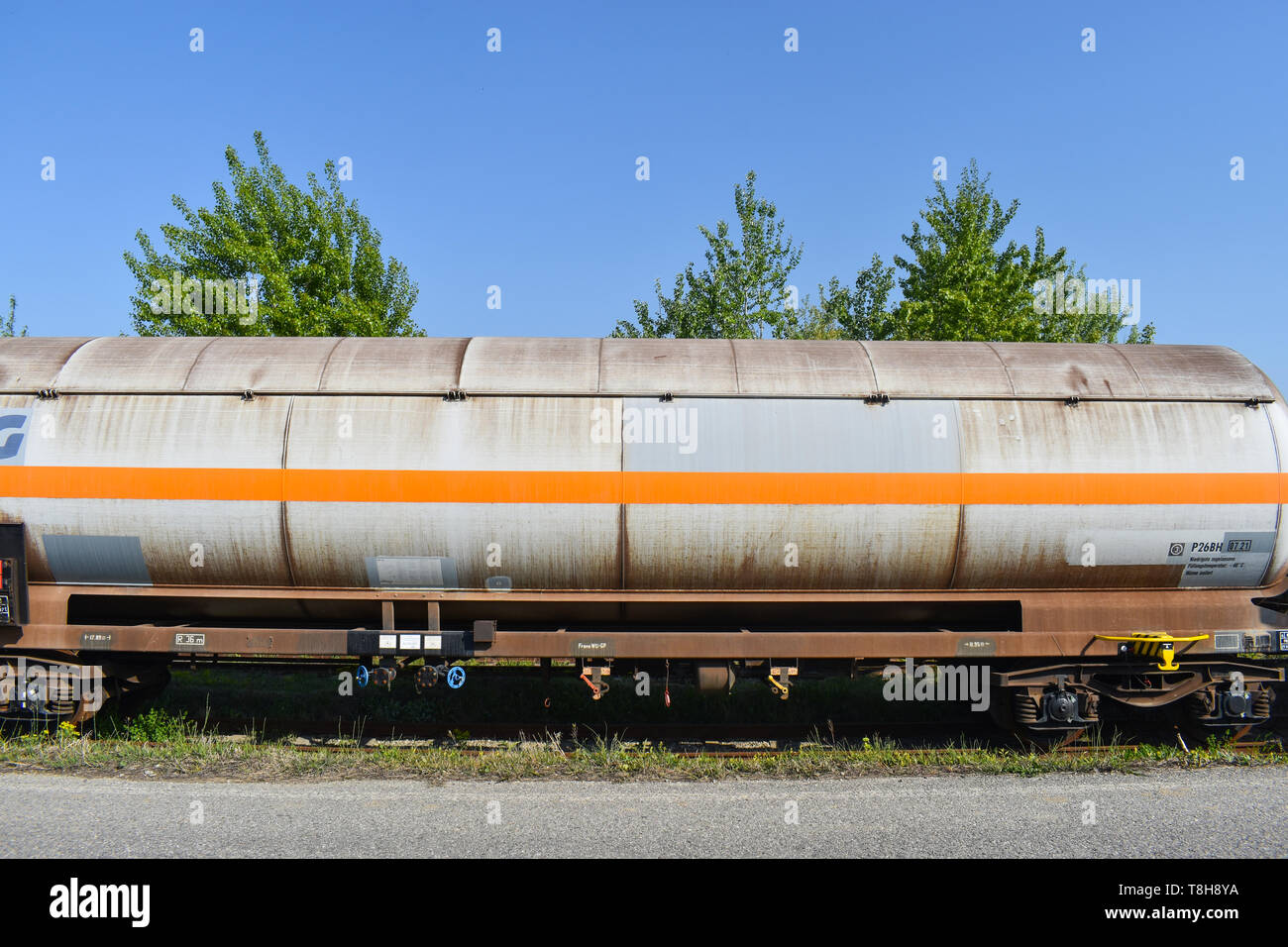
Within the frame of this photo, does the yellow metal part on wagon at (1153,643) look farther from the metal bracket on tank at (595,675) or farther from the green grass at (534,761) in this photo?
the metal bracket on tank at (595,675)

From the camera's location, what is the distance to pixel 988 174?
2111 centimetres

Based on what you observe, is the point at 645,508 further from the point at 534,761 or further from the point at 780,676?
the point at 534,761

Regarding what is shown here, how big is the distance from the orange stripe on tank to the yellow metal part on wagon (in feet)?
4.40

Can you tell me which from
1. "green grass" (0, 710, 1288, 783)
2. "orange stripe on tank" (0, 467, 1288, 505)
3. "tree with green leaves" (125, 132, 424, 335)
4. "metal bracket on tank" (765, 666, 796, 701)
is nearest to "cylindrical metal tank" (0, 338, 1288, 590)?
"orange stripe on tank" (0, 467, 1288, 505)

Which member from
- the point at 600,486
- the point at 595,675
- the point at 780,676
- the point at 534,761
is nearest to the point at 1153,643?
the point at 780,676

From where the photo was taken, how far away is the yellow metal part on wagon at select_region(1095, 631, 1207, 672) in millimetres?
7225

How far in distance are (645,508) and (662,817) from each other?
106 inches

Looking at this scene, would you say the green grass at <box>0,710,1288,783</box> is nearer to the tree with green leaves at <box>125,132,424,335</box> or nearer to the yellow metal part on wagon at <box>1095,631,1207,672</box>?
the yellow metal part on wagon at <box>1095,631,1207,672</box>

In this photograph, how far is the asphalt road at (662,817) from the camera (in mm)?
5609

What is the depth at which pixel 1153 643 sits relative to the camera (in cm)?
726

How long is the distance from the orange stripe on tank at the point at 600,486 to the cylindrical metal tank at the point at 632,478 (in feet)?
0.07
